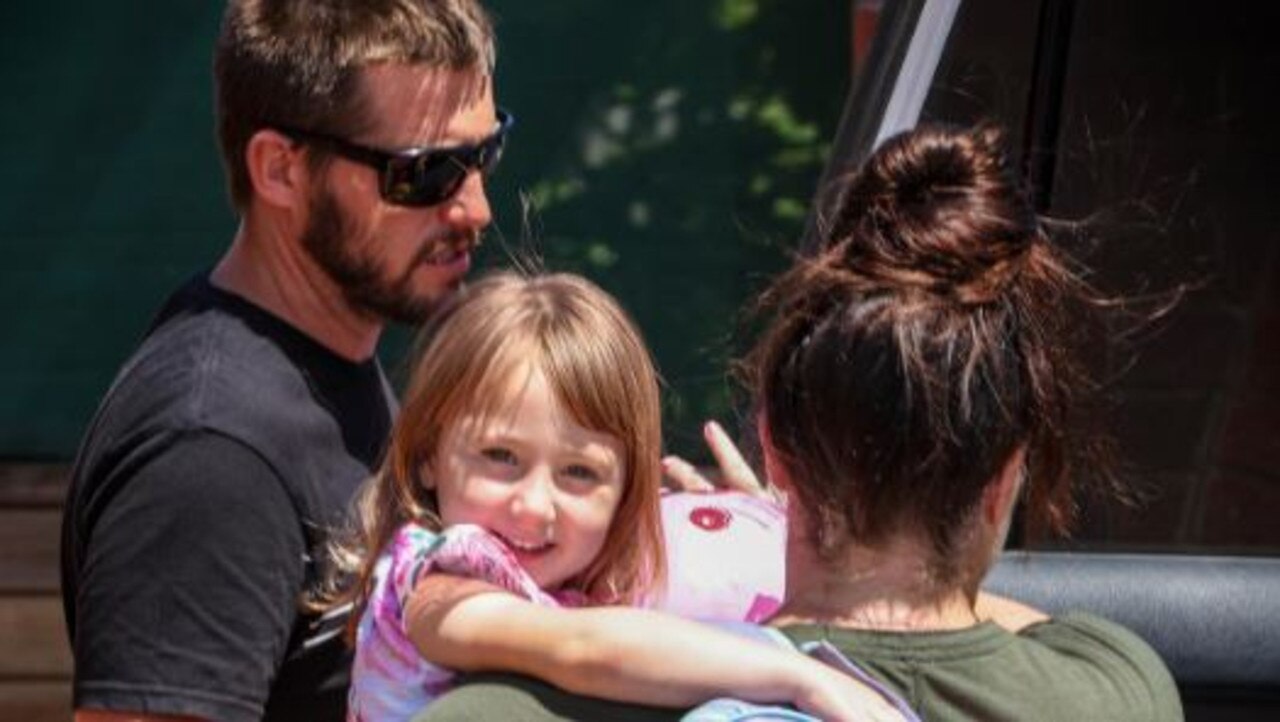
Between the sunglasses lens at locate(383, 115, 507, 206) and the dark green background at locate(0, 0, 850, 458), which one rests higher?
the sunglasses lens at locate(383, 115, 507, 206)

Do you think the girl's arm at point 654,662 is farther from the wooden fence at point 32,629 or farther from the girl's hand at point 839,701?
the wooden fence at point 32,629

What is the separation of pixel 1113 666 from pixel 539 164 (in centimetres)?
444

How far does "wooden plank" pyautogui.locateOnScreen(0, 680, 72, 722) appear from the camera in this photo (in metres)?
6.40

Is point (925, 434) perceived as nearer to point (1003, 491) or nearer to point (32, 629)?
point (1003, 491)

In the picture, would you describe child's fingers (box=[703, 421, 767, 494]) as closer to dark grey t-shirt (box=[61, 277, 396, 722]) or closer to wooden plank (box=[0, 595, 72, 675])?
dark grey t-shirt (box=[61, 277, 396, 722])

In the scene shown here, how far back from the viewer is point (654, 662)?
80.7 inches

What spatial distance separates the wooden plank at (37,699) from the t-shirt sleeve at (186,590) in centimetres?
391

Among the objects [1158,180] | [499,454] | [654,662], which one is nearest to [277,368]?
[499,454]

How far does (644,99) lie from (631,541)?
3984mm

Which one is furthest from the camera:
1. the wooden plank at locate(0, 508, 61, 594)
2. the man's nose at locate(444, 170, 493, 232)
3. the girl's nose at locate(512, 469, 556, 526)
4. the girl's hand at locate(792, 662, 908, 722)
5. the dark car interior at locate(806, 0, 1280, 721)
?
the wooden plank at locate(0, 508, 61, 594)

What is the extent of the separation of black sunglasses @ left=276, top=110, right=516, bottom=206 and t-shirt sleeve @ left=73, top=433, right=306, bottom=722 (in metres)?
0.42

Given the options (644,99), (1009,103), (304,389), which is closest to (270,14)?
(304,389)

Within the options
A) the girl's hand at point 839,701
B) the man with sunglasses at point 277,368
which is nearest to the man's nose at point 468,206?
the man with sunglasses at point 277,368

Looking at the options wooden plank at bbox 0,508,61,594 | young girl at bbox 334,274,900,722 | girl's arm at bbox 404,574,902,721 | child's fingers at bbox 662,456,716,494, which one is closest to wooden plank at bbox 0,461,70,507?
wooden plank at bbox 0,508,61,594
